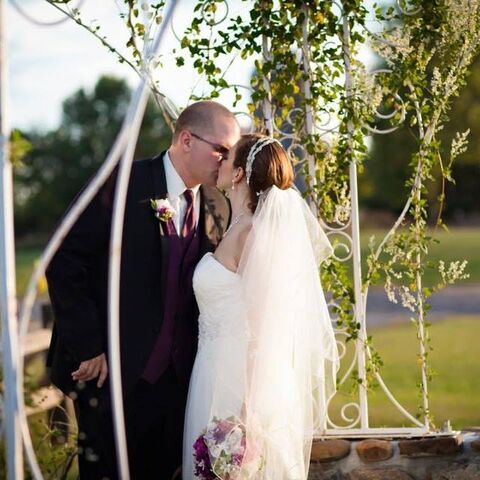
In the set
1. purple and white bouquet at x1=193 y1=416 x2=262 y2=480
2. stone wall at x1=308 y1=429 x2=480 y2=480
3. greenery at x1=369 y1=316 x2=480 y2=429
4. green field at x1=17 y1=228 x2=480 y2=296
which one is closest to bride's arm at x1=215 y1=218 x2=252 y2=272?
purple and white bouquet at x1=193 y1=416 x2=262 y2=480

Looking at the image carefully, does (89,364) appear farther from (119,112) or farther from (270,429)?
(119,112)

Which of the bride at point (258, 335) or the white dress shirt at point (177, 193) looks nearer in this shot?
the bride at point (258, 335)

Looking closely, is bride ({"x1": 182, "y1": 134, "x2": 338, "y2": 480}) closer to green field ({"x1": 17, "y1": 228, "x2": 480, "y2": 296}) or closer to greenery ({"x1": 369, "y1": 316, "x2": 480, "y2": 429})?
greenery ({"x1": 369, "y1": 316, "x2": 480, "y2": 429})

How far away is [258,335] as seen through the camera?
3879 mm

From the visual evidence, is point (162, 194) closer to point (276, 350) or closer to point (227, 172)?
point (227, 172)

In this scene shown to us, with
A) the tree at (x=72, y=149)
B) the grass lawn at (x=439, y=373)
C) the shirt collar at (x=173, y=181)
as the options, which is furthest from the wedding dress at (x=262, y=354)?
the tree at (x=72, y=149)

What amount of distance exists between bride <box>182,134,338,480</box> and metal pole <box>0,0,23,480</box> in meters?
1.38

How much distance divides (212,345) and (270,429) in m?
0.43

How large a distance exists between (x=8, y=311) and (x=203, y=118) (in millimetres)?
1899

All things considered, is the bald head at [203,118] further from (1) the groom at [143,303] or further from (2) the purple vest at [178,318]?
(2) the purple vest at [178,318]

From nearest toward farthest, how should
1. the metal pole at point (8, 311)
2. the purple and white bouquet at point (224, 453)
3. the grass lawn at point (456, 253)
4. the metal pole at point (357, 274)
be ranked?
the metal pole at point (8, 311), the purple and white bouquet at point (224, 453), the metal pole at point (357, 274), the grass lawn at point (456, 253)

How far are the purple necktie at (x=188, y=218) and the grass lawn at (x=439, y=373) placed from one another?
3.07 m

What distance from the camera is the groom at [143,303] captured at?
394 centimetres

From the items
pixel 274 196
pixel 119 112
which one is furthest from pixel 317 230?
pixel 119 112
